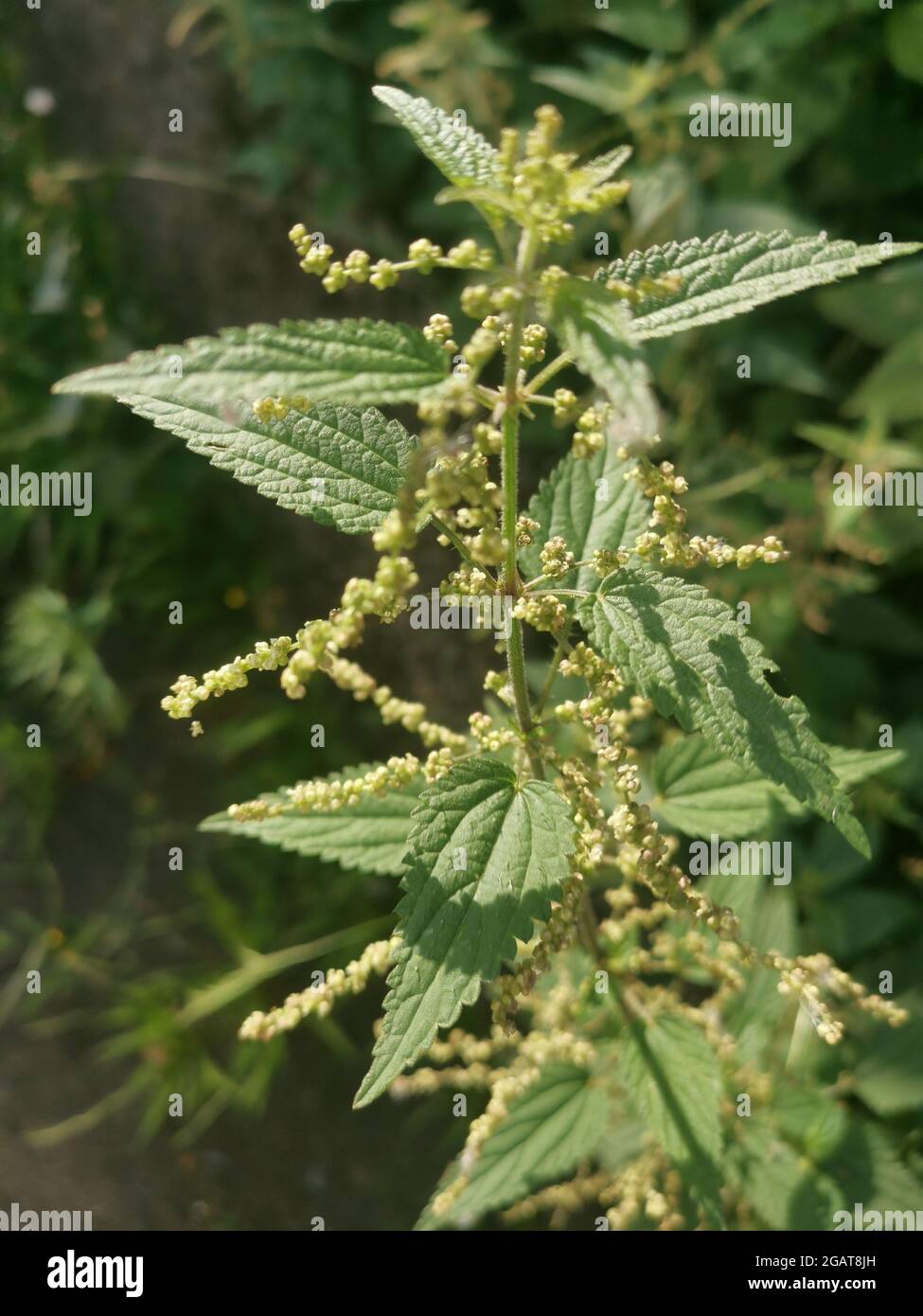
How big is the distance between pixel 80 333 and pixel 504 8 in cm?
201

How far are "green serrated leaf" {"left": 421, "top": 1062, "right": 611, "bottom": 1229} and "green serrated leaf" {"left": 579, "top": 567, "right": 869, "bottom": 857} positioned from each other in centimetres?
106

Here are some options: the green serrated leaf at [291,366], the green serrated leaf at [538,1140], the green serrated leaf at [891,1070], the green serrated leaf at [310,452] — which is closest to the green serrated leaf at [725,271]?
the green serrated leaf at [291,366]

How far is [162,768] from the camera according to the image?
429 centimetres

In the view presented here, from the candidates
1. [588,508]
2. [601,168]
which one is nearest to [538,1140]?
[588,508]

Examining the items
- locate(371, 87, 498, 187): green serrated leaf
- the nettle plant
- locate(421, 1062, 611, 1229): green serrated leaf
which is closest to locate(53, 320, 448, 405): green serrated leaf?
the nettle plant

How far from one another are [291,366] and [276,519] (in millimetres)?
3189

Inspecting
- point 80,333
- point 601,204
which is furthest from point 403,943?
point 80,333

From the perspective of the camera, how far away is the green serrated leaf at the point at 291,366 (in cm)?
110

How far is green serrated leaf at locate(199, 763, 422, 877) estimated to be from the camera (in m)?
1.82

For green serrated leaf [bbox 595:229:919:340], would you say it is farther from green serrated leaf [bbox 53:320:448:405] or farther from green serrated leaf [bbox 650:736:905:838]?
green serrated leaf [bbox 650:736:905:838]

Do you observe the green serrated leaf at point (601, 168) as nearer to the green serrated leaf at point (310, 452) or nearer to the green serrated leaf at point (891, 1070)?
the green serrated leaf at point (310, 452)

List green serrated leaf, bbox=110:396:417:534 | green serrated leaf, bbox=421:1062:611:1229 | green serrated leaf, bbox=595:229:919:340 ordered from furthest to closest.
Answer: green serrated leaf, bbox=421:1062:611:1229, green serrated leaf, bbox=110:396:417:534, green serrated leaf, bbox=595:229:919:340

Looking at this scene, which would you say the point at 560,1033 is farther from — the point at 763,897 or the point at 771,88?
the point at 771,88

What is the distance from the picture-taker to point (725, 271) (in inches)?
49.8
